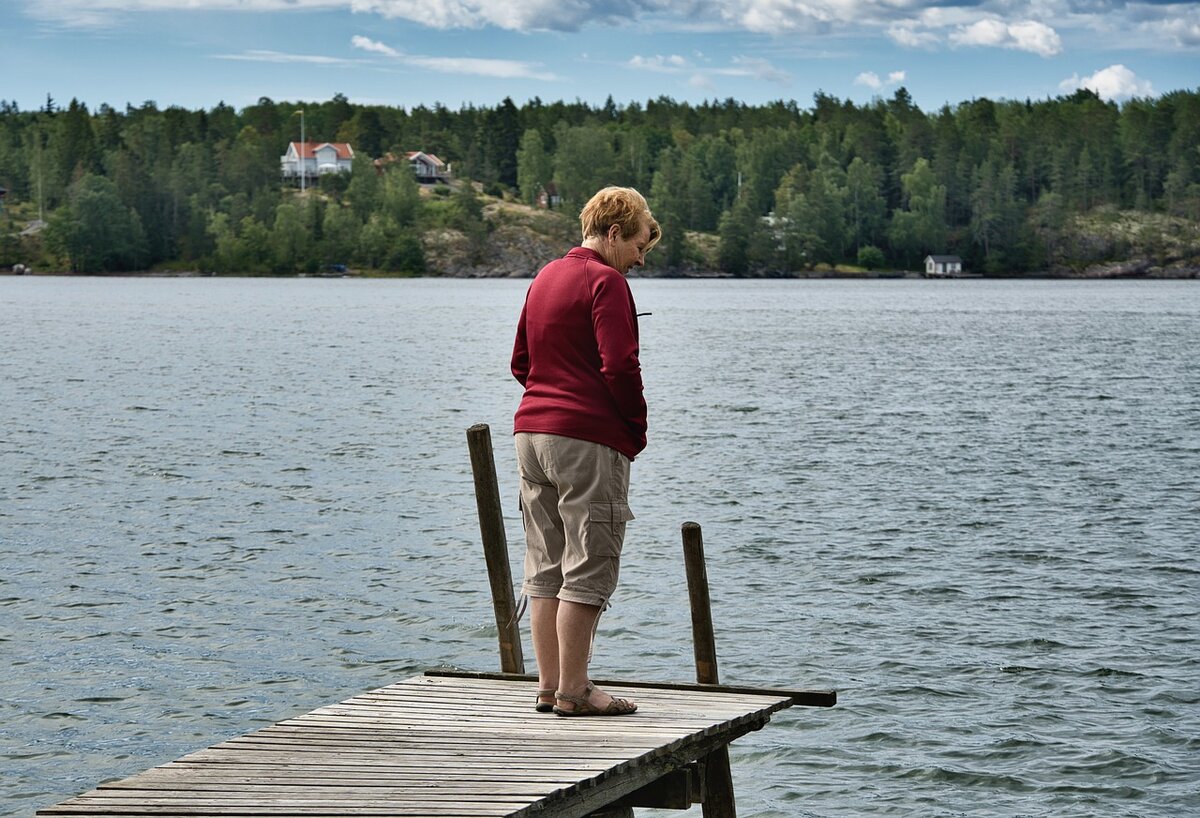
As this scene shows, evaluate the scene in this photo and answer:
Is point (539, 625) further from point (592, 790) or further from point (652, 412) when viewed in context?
point (652, 412)

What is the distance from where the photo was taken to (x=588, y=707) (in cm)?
843

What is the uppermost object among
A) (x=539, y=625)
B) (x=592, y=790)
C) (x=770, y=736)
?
(x=539, y=625)

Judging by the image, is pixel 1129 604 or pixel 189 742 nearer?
pixel 189 742

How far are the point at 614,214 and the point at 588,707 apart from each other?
2.77 metres

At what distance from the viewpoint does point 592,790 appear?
24.3ft

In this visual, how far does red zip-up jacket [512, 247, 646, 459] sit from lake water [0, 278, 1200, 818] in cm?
522

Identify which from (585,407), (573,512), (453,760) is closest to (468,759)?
(453,760)

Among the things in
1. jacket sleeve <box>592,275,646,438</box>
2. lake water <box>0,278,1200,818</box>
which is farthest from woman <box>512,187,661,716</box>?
lake water <box>0,278,1200,818</box>

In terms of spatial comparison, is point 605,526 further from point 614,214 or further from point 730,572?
point 730,572

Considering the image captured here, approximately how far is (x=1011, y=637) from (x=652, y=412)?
2748 centimetres

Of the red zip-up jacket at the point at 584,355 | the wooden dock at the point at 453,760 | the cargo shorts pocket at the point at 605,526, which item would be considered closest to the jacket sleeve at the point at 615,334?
the red zip-up jacket at the point at 584,355

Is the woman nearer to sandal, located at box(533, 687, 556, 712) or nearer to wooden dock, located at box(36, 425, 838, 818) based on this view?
sandal, located at box(533, 687, 556, 712)

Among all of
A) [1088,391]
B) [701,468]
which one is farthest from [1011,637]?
[1088,391]

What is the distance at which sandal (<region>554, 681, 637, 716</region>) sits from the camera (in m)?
8.38
